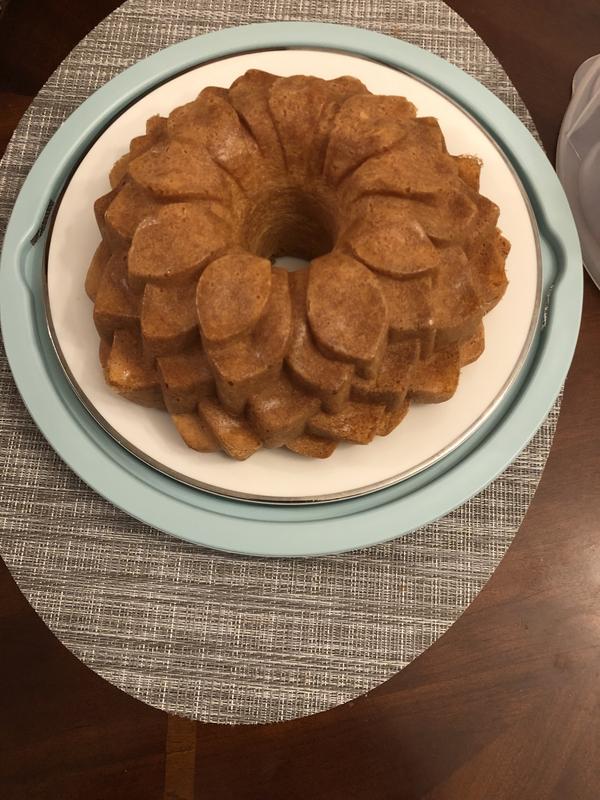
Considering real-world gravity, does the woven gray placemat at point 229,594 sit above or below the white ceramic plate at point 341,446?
below

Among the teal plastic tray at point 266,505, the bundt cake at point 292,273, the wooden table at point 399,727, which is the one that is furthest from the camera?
the wooden table at point 399,727

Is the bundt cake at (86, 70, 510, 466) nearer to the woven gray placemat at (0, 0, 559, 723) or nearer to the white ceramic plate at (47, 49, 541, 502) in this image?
the white ceramic plate at (47, 49, 541, 502)

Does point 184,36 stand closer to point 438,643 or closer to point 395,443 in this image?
point 395,443

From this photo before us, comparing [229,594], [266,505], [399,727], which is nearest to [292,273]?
[266,505]

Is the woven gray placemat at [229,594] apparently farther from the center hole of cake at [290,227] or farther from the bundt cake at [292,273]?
the center hole of cake at [290,227]

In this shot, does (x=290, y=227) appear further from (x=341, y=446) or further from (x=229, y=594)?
(x=229, y=594)

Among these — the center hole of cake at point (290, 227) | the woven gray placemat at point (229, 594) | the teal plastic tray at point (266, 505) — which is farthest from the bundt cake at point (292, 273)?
the woven gray placemat at point (229, 594)

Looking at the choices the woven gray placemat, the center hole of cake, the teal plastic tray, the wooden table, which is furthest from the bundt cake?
the wooden table
